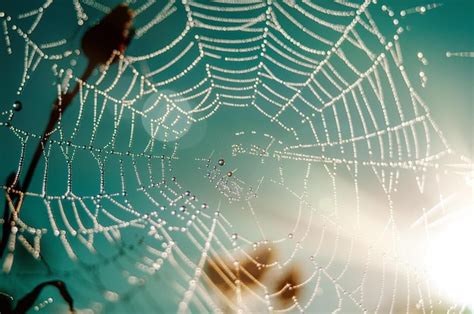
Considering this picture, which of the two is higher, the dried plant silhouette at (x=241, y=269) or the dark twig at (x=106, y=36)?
the dark twig at (x=106, y=36)

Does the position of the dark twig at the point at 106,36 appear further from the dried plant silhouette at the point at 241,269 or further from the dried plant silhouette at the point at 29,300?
the dried plant silhouette at the point at 241,269

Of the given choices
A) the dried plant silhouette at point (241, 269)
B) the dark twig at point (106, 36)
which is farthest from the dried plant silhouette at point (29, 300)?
the dried plant silhouette at point (241, 269)

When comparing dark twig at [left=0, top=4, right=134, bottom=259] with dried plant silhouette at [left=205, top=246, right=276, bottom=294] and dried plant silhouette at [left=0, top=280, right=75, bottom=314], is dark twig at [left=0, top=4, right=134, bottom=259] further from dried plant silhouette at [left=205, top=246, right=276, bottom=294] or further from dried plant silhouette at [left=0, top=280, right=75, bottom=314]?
dried plant silhouette at [left=205, top=246, right=276, bottom=294]

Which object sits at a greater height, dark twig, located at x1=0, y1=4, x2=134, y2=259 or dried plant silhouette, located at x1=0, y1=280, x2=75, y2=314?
dark twig, located at x1=0, y1=4, x2=134, y2=259

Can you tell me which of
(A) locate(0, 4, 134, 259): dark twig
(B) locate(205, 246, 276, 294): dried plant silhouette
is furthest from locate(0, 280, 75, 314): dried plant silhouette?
(B) locate(205, 246, 276, 294): dried plant silhouette

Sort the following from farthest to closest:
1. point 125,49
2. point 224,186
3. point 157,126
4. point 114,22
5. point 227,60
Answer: point 224,186, point 157,126, point 227,60, point 125,49, point 114,22

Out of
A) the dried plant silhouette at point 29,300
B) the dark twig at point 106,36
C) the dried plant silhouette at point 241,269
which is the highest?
the dark twig at point 106,36

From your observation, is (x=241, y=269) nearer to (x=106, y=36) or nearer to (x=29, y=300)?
(x=106, y=36)

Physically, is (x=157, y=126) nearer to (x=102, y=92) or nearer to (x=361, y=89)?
(x=102, y=92)

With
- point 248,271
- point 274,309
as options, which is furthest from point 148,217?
point 274,309

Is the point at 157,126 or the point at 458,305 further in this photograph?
the point at 157,126

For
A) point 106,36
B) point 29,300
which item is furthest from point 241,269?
point 29,300
